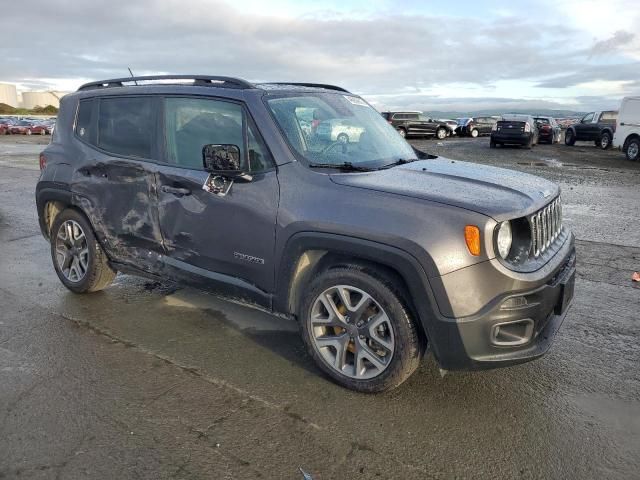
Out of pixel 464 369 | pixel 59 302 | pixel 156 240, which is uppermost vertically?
pixel 156 240

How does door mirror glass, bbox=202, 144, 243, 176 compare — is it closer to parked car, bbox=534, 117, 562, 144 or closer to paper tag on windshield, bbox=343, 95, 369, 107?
paper tag on windshield, bbox=343, 95, 369, 107

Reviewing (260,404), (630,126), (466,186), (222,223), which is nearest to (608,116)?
(630,126)

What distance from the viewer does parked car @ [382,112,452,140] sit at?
35594 mm

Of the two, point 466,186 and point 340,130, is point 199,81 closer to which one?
point 340,130

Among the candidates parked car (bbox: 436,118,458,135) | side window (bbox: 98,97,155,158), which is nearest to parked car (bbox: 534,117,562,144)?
parked car (bbox: 436,118,458,135)

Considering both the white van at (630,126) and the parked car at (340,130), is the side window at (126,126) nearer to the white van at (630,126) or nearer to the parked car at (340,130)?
the parked car at (340,130)

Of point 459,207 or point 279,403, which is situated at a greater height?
point 459,207

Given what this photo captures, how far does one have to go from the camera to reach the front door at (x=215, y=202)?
347cm

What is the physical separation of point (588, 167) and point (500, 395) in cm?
1760

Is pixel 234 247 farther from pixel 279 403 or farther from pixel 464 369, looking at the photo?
pixel 464 369

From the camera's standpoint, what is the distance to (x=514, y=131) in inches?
1001

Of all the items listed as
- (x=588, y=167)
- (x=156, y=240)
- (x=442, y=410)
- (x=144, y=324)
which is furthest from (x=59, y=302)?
(x=588, y=167)

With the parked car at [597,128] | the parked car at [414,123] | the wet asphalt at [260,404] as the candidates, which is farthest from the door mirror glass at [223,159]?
the parked car at [414,123]

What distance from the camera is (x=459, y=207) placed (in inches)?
112
